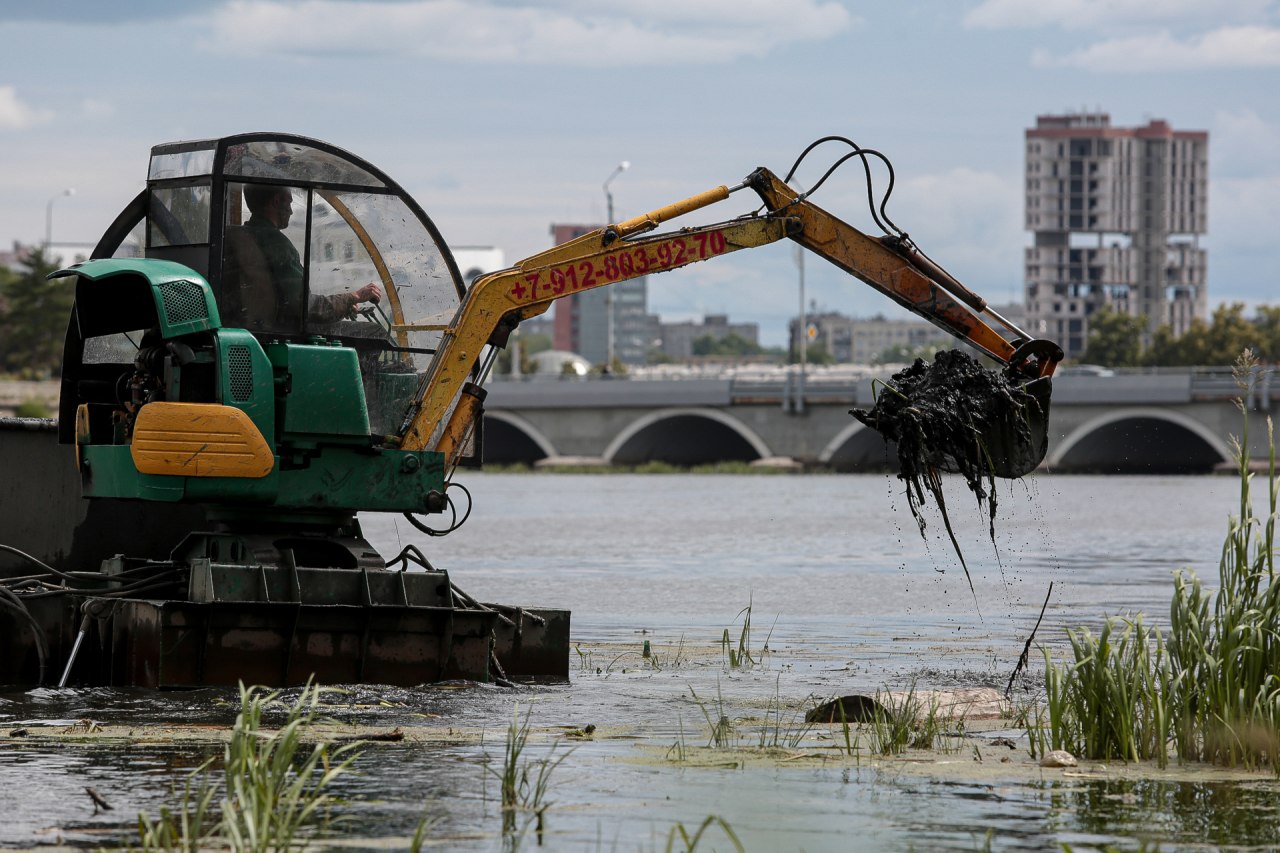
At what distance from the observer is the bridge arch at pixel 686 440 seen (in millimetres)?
83188

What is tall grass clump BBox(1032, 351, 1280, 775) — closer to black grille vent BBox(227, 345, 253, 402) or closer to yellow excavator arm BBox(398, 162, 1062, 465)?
yellow excavator arm BBox(398, 162, 1062, 465)

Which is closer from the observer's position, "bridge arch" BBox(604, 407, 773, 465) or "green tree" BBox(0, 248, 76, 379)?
"bridge arch" BBox(604, 407, 773, 465)

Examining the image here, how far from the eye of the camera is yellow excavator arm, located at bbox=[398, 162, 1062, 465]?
1270 centimetres

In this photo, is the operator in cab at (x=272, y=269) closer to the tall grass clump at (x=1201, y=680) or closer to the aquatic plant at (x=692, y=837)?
the tall grass clump at (x=1201, y=680)

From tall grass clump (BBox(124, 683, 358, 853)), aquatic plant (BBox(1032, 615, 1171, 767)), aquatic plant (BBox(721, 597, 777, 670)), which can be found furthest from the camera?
aquatic plant (BBox(721, 597, 777, 670))

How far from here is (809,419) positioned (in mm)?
82688

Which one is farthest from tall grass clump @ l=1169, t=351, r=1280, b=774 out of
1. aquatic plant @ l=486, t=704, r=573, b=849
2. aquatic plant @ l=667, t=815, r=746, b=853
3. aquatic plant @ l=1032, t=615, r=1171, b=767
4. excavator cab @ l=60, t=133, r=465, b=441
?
excavator cab @ l=60, t=133, r=465, b=441

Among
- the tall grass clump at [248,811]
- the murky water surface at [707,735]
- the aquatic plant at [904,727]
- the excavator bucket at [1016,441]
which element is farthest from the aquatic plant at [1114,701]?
the tall grass clump at [248,811]

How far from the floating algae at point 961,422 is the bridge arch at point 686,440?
70.1 meters

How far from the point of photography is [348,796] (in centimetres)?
856

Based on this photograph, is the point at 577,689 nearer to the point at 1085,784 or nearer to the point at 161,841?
the point at 1085,784

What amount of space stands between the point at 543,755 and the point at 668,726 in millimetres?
1550

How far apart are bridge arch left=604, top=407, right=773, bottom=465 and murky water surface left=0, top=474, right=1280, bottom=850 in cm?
5221

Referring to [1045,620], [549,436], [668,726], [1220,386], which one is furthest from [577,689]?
[549,436]
